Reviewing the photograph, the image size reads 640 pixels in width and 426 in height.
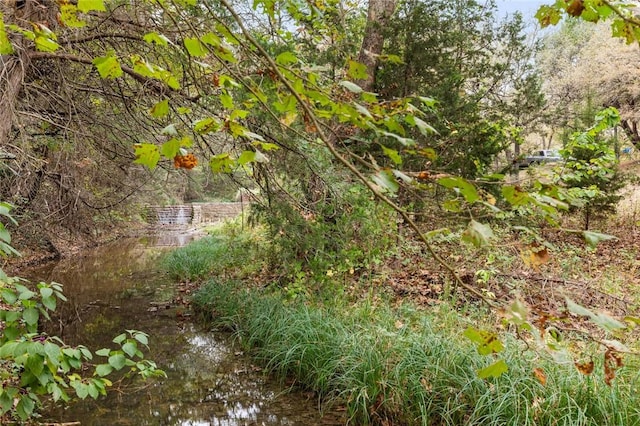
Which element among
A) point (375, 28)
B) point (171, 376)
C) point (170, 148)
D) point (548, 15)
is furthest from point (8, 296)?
point (375, 28)

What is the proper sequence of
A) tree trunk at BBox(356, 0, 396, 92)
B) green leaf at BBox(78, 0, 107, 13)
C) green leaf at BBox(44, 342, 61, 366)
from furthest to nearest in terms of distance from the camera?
tree trunk at BBox(356, 0, 396, 92)
green leaf at BBox(44, 342, 61, 366)
green leaf at BBox(78, 0, 107, 13)

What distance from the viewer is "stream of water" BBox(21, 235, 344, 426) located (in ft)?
13.5

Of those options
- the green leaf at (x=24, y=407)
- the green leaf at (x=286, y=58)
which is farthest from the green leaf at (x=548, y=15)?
the green leaf at (x=24, y=407)

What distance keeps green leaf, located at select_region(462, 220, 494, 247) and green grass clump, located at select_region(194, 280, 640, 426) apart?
217 centimetres

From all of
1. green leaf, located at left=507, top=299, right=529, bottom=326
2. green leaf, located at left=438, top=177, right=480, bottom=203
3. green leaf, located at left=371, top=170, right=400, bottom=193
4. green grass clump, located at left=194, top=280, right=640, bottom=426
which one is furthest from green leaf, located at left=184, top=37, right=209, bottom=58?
green grass clump, located at left=194, top=280, right=640, bottom=426

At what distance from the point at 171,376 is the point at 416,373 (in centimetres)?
284

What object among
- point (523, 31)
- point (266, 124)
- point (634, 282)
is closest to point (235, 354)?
point (266, 124)

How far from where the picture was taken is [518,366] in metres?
3.48

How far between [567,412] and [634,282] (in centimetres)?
441

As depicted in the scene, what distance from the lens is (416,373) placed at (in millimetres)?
3832

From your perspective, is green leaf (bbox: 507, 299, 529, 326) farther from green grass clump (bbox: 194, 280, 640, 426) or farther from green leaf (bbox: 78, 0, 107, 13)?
green grass clump (bbox: 194, 280, 640, 426)

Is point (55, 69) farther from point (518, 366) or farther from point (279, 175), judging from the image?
point (518, 366)

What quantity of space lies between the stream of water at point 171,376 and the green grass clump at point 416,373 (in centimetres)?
32

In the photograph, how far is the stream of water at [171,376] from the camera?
163 inches
